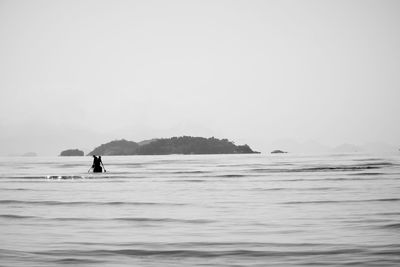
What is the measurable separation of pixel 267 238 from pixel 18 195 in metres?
24.1

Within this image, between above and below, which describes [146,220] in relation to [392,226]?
above

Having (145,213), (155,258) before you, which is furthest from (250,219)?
(155,258)

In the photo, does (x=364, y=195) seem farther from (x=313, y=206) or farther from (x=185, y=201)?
(x=185, y=201)

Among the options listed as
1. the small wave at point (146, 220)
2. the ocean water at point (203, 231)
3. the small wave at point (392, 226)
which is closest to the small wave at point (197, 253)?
the ocean water at point (203, 231)

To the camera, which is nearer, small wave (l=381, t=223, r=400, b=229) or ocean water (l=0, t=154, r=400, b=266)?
ocean water (l=0, t=154, r=400, b=266)

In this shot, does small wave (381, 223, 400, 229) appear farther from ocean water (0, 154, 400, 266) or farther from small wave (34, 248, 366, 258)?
small wave (34, 248, 366, 258)

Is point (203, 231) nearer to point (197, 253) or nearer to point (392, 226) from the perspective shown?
point (197, 253)

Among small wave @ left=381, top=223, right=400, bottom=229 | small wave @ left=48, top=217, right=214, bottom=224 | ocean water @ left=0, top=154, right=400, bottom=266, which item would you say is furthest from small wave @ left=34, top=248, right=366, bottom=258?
small wave @ left=48, top=217, right=214, bottom=224

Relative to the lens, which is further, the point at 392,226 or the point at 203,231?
the point at 392,226

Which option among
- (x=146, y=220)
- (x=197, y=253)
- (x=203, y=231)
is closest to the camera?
(x=197, y=253)

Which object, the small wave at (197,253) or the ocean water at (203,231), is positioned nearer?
the ocean water at (203,231)

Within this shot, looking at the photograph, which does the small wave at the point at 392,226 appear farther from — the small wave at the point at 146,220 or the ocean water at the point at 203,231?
the small wave at the point at 146,220

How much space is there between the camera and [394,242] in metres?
A: 15.3

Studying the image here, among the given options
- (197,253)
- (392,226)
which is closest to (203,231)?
(197,253)
